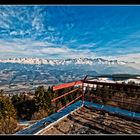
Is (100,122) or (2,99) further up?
(100,122)

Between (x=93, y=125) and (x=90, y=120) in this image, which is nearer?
(x=93, y=125)

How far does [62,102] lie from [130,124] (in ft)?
104

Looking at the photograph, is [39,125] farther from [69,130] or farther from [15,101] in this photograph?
[15,101]

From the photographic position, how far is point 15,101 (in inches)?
1882

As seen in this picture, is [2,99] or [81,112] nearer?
[81,112]

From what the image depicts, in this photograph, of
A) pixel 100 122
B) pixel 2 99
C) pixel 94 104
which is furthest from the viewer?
pixel 2 99

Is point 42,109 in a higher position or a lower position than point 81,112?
lower
